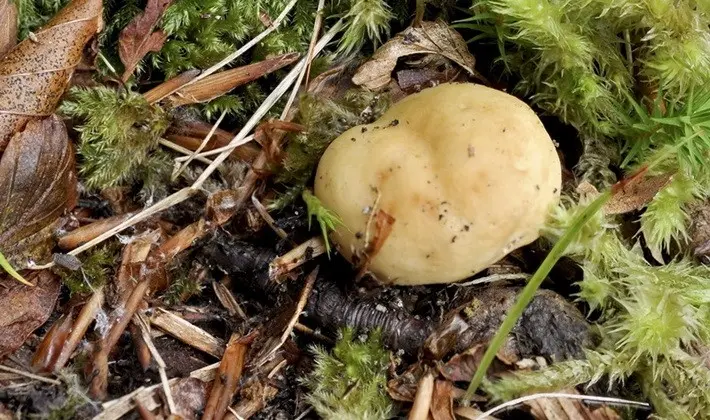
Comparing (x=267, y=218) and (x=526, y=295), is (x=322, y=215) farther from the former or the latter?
(x=526, y=295)

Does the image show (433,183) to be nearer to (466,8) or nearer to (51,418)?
(466,8)

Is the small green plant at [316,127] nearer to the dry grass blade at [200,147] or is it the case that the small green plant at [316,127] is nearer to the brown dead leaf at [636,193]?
the dry grass blade at [200,147]

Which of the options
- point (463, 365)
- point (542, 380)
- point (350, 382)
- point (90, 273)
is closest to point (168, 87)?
point (90, 273)

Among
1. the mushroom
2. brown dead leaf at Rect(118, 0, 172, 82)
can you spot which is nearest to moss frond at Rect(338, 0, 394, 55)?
the mushroom

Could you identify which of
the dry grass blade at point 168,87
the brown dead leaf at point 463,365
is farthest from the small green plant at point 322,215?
the dry grass blade at point 168,87

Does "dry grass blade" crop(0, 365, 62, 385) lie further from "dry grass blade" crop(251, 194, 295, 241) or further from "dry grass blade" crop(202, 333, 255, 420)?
"dry grass blade" crop(251, 194, 295, 241)

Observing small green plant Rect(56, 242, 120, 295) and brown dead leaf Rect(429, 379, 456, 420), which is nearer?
brown dead leaf Rect(429, 379, 456, 420)
